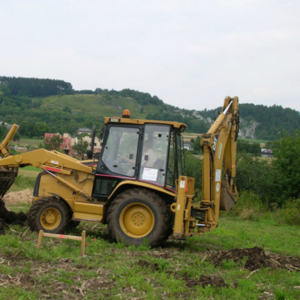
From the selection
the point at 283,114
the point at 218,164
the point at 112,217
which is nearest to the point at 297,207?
the point at 218,164

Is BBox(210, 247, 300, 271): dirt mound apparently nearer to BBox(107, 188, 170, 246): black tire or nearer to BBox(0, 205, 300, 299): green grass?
BBox(0, 205, 300, 299): green grass

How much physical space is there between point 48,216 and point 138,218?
7.30ft

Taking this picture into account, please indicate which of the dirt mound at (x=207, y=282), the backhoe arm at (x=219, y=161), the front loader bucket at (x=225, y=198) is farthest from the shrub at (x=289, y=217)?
the dirt mound at (x=207, y=282)

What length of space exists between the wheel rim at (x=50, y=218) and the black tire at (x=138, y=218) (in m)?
1.39

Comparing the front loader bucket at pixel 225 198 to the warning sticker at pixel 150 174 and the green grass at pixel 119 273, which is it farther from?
the warning sticker at pixel 150 174

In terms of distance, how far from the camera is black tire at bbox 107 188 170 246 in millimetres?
9164

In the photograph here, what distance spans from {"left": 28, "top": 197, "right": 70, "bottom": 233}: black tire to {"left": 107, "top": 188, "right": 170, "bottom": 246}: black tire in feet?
4.09

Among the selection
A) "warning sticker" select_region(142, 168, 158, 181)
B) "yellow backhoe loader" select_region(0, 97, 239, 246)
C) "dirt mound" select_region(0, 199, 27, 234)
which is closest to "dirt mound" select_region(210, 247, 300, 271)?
"yellow backhoe loader" select_region(0, 97, 239, 246)

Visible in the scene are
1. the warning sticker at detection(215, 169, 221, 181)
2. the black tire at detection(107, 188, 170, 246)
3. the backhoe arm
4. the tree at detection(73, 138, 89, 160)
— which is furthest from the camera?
the tree at detection(73, 138, 89, 160)

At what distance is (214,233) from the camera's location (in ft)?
41.4

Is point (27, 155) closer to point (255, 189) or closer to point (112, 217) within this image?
point (112, 217)

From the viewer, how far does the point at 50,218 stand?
393 inches

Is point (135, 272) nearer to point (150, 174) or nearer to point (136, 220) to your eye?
point (136, 220)

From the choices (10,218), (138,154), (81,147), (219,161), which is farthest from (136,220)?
(81,147)
